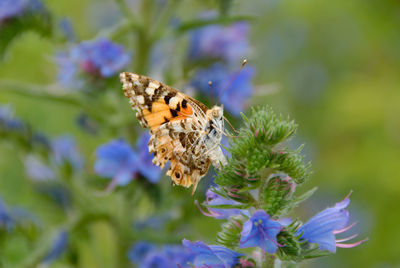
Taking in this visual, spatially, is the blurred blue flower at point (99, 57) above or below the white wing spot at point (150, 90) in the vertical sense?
above

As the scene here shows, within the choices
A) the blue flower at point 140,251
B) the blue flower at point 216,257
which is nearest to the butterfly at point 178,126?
the blue flower at point 216,257

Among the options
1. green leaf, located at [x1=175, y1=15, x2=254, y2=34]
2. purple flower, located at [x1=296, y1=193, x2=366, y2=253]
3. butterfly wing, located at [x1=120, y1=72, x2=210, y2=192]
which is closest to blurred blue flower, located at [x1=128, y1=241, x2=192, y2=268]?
butterfly wing, located at [x1=120, y1=72, x2=210, y2=192]

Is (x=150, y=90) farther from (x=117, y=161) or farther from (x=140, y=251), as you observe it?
(x=140, y=251)

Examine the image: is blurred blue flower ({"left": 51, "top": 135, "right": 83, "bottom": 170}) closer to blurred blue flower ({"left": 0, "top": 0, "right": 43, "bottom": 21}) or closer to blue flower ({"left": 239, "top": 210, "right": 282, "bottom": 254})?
blurred blue flower ({"left": 0, "top": 0, "right": 43, "bottom": 21})

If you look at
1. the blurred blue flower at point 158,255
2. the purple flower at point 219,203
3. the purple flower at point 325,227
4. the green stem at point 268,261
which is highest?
the blurred blue flower at point 158,255

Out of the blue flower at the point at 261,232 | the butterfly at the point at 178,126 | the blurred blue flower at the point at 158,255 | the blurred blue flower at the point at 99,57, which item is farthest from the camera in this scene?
the blurred blue flower at the point at 99,57

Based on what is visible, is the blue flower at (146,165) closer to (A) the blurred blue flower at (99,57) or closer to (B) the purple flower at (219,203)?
(A) the blurred blue flower at (99,57)

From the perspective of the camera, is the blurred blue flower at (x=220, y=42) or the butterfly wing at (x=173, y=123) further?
the blurred blue flower at (x=220, y=42)
